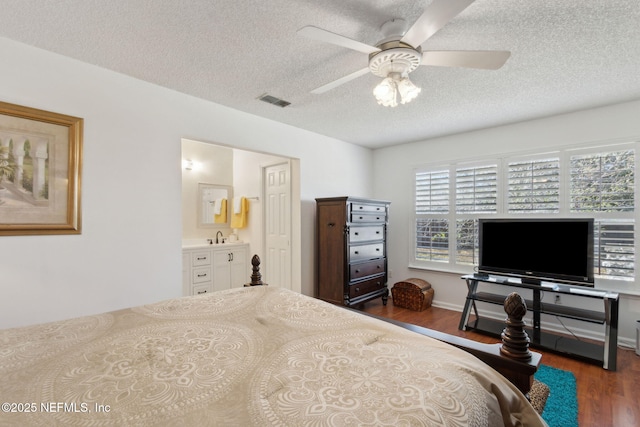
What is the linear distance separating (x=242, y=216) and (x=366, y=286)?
2.26 meters

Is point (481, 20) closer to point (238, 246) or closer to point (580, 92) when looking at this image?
point (580, 92)

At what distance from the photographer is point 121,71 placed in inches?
95.7

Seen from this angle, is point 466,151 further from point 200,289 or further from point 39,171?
point 39,171

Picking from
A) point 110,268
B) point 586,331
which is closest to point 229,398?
point 110,268

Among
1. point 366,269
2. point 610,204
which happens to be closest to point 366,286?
point 366,269

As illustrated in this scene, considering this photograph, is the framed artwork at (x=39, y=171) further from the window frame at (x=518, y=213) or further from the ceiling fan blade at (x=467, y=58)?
the window frame at (x=518, y=213)

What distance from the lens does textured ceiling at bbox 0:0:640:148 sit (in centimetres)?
169

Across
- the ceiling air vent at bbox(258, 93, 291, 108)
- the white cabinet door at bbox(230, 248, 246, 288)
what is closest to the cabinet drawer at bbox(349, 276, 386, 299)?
the white cabinet door at bbox(230, 248, 246, 288)

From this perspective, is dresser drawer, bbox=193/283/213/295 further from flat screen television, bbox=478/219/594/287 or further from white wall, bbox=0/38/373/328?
flat screen television, bbox=478/219/594/287

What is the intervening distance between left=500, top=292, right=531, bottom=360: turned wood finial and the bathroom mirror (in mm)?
4585

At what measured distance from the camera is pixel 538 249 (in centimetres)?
323

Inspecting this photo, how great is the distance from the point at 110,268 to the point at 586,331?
4.76 meters

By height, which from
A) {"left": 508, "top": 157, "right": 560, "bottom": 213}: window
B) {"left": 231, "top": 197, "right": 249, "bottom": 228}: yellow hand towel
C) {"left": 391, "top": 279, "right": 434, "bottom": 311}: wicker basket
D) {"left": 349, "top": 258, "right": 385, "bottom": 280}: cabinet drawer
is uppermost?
{"left": 508, "top": 157, "right": 560, "bottom": 213}: window

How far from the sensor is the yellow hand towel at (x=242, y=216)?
4.86 m
